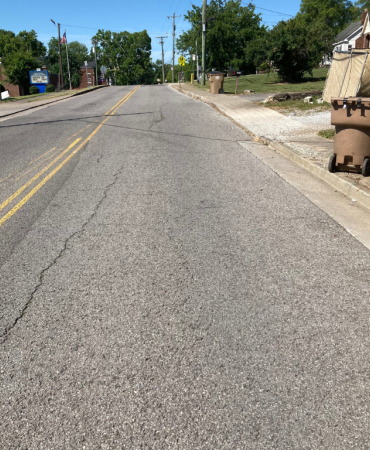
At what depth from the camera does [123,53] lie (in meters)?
121

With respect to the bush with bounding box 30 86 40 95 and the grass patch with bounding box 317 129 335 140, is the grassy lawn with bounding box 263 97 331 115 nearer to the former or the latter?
the grass patch with bounding box 317 129 335 140

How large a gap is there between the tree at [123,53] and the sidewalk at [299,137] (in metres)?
108

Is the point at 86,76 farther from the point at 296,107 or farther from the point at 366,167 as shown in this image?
the point at 366,167

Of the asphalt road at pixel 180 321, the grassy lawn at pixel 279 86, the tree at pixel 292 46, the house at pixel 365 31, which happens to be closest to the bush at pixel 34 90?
the grassy lawn at pixel 279 86

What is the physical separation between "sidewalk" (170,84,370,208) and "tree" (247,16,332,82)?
438 inches

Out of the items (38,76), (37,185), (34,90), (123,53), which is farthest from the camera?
(123,53)

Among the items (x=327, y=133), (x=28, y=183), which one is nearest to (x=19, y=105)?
(x=327, y=133)

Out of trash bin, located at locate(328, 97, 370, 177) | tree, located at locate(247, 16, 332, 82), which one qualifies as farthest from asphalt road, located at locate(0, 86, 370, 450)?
tree, located at locate(247, 16, 332, 82)

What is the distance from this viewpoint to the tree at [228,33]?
2608 inches

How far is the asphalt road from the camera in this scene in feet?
8.04

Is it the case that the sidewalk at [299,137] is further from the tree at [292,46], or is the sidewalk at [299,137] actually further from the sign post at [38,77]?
the sign post at [38,77]

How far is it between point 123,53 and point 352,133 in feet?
409

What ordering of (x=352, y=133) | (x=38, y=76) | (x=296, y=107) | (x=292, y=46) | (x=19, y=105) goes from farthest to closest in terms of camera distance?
(x=38, y=76) < (x=292, y=46) < (x=19, y=105) < (x=296, y=107) < (x=352, y=133)

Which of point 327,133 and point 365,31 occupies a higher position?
point 365,31
